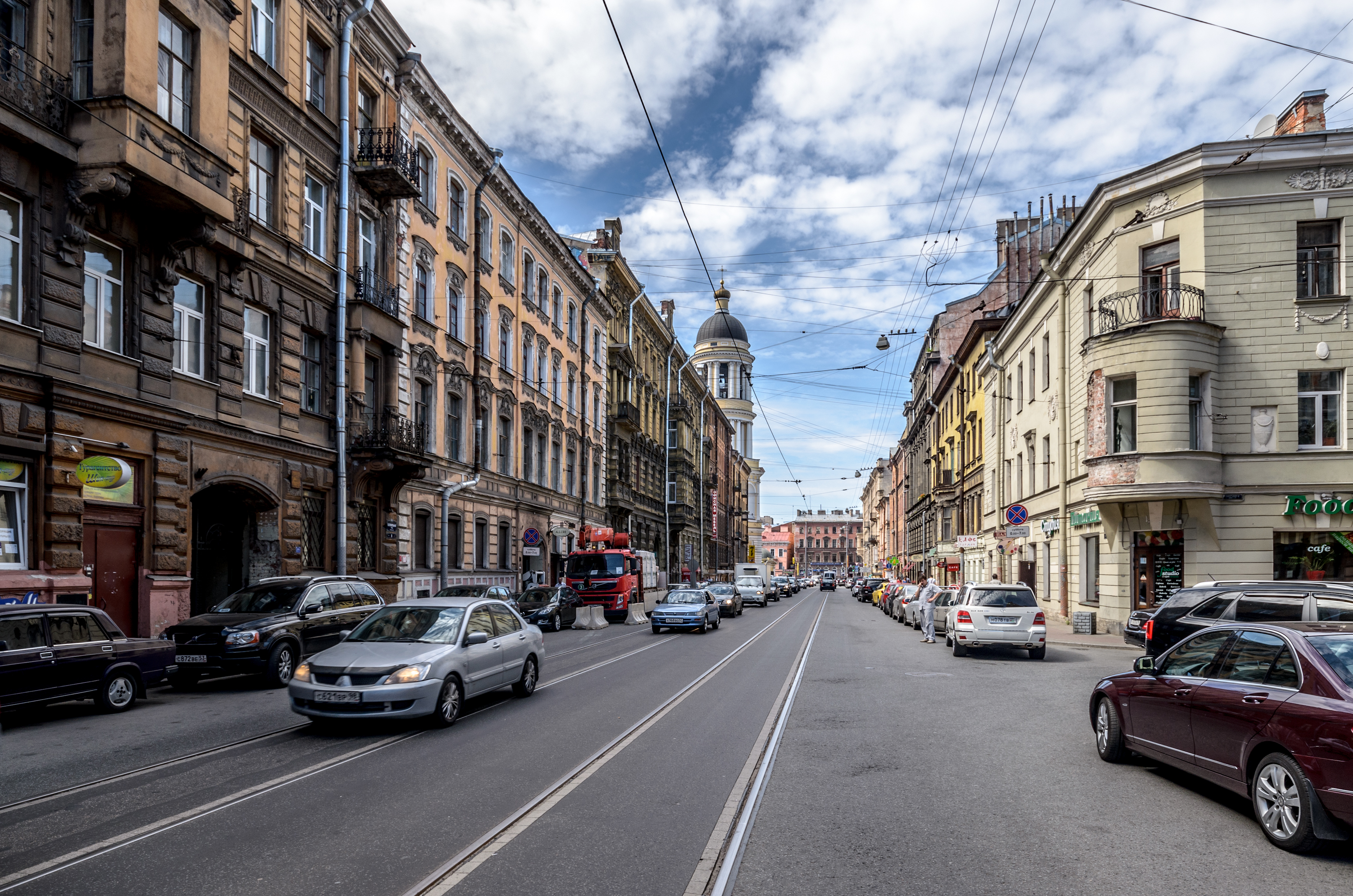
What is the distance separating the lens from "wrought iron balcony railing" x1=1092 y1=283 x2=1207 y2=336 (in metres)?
23.8

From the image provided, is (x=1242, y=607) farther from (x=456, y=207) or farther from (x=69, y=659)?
(x=456, y=207)

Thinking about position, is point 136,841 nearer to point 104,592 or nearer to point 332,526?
point 104,592

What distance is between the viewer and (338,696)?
10.1 metres

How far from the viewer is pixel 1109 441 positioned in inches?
983

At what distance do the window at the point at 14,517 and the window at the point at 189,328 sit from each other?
162 inches

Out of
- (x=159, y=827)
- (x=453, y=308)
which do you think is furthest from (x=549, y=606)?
(x=159, y=827)

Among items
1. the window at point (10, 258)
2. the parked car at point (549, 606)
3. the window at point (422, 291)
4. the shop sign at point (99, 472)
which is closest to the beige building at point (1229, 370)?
the parked car at point (549, 606)

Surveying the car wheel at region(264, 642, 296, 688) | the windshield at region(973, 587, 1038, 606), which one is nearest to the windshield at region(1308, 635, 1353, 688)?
the car wheel at region(264, 642, 296, 688)

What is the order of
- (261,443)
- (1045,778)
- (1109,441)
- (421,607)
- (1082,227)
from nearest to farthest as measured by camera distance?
(1045,778) → (421,607) → (261,443) → (1109,441) → (1082,227)

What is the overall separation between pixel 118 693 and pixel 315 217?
14.8m

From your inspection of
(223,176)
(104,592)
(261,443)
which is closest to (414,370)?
(261,443)

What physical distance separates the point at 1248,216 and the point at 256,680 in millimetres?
23852

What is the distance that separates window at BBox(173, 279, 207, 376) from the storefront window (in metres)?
24.7

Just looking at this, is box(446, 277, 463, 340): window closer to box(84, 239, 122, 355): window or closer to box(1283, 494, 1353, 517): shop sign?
box(84, 239, 122, 355): window
